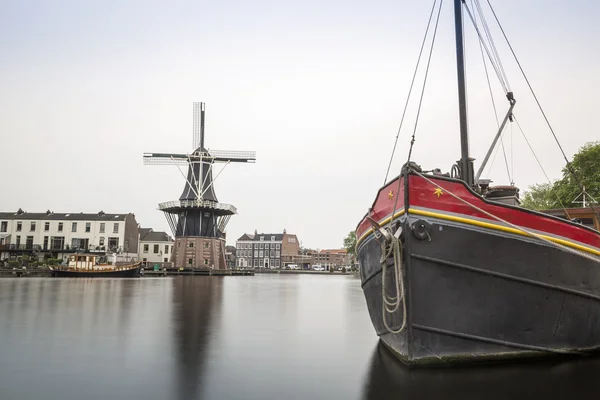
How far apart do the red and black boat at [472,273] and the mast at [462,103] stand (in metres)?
1.52

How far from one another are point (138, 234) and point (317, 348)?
66644 millimetres

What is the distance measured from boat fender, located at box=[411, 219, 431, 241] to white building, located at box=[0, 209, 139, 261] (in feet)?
200

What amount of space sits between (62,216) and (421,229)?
6558 cm

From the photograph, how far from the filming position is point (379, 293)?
7.93 metres

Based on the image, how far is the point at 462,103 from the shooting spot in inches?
335

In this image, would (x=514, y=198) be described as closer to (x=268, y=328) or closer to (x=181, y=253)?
(x=268, y=328)

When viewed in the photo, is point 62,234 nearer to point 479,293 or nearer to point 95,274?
point 95,274

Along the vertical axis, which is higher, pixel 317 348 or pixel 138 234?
pixel 138 234

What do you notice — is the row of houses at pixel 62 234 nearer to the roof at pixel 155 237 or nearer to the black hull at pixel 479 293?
the roof at pixel 155 237

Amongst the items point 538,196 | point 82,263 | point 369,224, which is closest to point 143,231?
point 82,263

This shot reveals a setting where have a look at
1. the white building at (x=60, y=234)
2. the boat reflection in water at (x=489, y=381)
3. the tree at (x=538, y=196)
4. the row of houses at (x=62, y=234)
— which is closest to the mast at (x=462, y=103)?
the boat reflection in water at (x=489, y=381)

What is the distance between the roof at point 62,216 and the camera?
202 ft

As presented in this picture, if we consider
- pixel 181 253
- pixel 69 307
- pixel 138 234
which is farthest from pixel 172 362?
pixel 138 234

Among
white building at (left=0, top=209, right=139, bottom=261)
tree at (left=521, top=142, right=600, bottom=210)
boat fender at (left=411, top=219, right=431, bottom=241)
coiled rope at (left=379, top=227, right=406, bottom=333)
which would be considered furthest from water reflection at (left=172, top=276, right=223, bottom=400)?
white building at (left=0, top=209, right=139, bottom=261)
